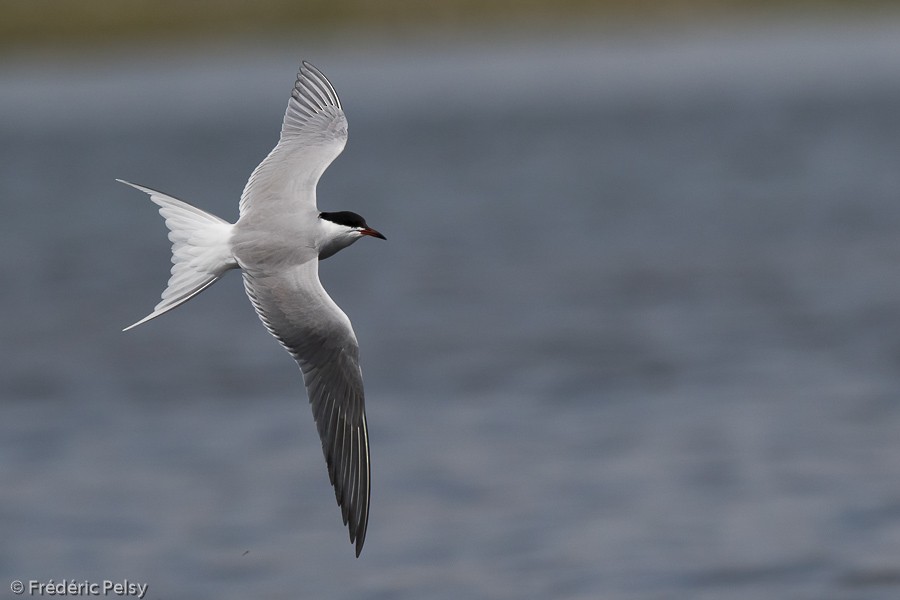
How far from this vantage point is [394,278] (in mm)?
16859

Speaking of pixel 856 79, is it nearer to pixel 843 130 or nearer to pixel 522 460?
pixel 843 130

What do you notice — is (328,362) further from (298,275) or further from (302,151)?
(302,151)

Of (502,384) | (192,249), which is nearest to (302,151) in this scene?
(192,249)

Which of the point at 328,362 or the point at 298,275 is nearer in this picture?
the point at 298,275

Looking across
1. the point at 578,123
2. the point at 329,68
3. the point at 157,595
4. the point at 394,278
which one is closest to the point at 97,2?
A: the point at 329,68

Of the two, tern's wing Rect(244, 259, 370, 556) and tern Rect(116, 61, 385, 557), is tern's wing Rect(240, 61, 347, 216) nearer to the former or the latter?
tern Rect(116, 61, 385, 557)

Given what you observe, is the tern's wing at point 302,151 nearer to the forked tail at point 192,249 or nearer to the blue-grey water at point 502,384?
the forked tail at point 192,249

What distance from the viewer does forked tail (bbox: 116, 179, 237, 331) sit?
19.4 feet

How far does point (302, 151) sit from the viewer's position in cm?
659

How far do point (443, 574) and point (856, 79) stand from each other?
33364mm

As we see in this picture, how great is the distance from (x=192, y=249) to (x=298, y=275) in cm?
42

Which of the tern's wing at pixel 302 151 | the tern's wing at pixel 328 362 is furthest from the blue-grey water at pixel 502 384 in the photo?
the tern's wing at pixel 302 151

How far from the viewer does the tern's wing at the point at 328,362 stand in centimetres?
608

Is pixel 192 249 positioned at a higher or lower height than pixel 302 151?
lower
